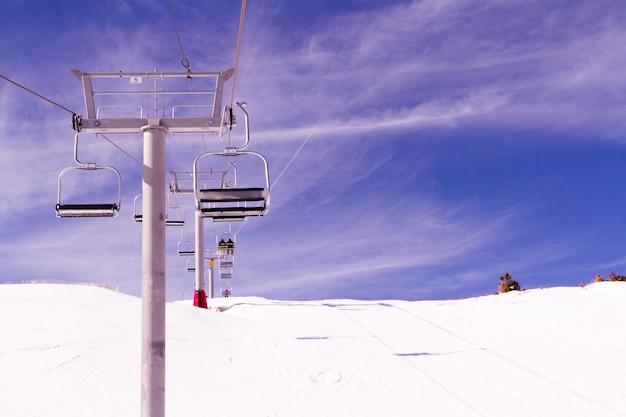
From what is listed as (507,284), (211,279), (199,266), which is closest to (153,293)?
(199,266)

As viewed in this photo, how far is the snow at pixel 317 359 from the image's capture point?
1029cm

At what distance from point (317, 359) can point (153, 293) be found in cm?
725

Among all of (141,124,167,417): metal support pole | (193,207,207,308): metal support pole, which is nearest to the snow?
(193,207,207,308): metal support pole

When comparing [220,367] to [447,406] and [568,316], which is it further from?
[568,316]

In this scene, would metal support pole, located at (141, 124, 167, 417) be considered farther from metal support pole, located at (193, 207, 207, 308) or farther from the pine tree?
the pine tree

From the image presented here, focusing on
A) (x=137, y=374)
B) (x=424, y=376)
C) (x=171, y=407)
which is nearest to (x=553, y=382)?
(x=424, y=376)

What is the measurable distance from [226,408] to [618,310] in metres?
14.2

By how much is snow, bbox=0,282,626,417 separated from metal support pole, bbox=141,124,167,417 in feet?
11.5

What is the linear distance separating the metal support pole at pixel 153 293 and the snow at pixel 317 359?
352 cm

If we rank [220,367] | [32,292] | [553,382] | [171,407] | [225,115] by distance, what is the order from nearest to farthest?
[225,115], [171,407], [553,382], [220,367], [32,292]

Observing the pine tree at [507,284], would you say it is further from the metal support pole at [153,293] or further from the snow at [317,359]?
the metal support pole at [153,293]

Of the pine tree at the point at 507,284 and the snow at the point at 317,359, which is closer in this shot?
the snow at the point at 317,359

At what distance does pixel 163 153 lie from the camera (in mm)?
7273

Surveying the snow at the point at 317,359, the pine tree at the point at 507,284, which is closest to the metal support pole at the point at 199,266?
the snow at the point at 317,359
